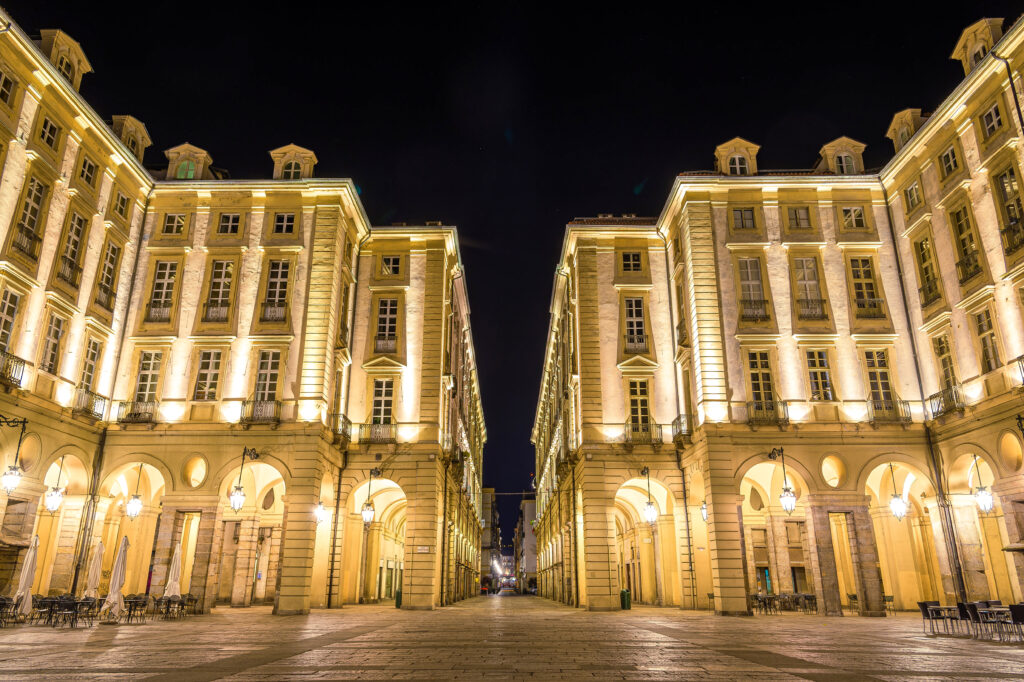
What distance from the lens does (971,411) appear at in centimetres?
2608

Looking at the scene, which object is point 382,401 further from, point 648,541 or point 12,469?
point 648,541

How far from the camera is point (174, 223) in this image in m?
33.2

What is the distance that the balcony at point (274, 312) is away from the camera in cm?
3091

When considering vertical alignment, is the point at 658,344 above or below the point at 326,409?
above

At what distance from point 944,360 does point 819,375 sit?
15.8ft

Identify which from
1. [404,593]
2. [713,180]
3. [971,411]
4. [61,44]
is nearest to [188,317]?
[61,44]

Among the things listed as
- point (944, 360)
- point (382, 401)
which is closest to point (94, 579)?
point (382, 401)

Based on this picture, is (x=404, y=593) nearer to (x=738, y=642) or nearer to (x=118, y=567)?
(x=118, y=567)

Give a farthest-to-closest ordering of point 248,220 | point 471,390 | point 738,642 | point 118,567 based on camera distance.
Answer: point 471,390, point 248,220, point 118,567, point 738,642

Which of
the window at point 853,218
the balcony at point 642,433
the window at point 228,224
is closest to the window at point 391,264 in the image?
the window at point 228,224

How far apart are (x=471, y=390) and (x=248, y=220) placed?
113ft

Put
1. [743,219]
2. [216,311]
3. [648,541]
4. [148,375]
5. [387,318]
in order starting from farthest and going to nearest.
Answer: [648,541] < [387,318] < [743,219] < [216,311] < [148,375]

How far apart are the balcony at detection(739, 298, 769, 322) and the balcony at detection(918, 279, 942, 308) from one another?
254 inches

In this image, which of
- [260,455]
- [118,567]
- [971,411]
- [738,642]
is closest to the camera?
[738,642]
